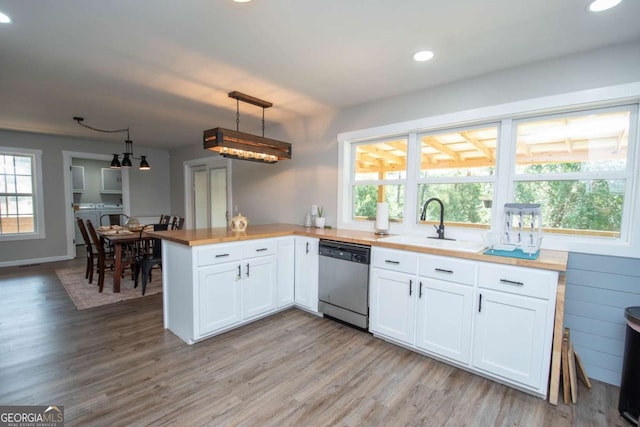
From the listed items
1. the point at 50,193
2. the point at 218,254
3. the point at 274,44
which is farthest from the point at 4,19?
the point at 50,193

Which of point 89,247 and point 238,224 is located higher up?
point 238,224

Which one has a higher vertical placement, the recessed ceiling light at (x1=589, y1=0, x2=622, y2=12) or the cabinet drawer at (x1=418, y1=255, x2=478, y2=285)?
the recessed ceiling light at (x1=589, y1=0, x2=622, y2=12)

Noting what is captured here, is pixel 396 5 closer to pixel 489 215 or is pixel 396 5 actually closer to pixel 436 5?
pixel 436 5

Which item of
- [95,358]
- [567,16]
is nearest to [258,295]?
[95,358]

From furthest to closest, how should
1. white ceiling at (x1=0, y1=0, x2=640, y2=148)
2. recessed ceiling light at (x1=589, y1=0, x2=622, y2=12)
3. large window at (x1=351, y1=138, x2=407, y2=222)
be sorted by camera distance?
large window at (x1=351, y1=138, x2=407, y2=222)
white ceiling at (x1=0, y1=0, x2=640, y2=148)
recessed ceiling light at (x1=589, y1=0, x2=622, y2=12)

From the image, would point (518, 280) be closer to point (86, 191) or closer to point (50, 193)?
point (50, 193)

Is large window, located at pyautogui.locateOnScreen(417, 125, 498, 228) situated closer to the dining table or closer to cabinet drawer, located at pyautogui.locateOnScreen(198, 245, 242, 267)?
cabinet drawer, located at pyautogui.locateOnScreen(198, 245, 242, 267)

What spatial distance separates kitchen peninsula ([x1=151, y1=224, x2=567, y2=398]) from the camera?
75.2 inches

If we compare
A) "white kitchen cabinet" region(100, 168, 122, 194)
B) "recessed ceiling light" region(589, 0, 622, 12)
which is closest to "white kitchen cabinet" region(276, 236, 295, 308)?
"recessed ceiling light" region(589, 0, 622, 12)

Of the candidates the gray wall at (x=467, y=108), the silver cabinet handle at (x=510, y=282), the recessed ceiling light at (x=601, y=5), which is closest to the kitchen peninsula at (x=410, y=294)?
the silver cabinet handle at (x=510, y=282)

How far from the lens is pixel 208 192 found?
6023 mm

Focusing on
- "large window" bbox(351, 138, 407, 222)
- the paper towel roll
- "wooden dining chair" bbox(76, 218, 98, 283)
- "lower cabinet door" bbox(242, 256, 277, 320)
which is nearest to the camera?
"lower cabinet door" bbox(242, 256, 277, 320)

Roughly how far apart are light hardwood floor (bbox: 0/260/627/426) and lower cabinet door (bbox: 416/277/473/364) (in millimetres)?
152

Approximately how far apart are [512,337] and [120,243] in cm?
454
